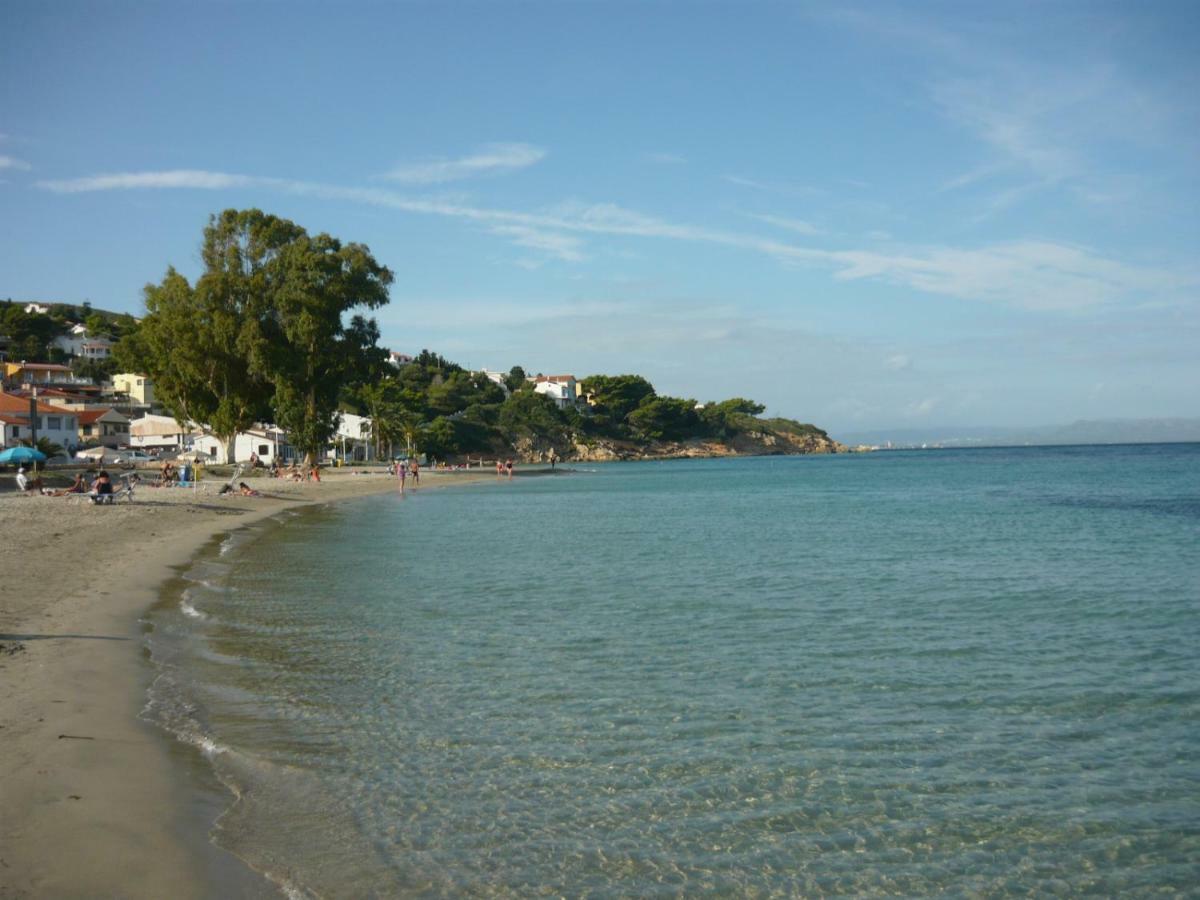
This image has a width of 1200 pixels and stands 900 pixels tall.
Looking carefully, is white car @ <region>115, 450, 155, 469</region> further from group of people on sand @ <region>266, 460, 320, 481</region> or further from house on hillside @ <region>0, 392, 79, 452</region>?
group of people on sand @ <region>266, 460, 320, 481</region>

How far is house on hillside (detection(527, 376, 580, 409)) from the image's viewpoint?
15562cm

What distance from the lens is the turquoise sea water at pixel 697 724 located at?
6.20 m

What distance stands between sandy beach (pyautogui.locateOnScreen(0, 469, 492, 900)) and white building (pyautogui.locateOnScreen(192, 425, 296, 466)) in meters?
60.3

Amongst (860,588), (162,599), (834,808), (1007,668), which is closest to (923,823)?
(834,808)

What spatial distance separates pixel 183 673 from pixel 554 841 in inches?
240

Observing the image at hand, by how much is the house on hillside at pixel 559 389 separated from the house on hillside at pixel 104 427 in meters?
71.9

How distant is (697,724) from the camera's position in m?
9.00

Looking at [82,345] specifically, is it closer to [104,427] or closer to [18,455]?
[104,427]

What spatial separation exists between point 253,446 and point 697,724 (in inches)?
3024

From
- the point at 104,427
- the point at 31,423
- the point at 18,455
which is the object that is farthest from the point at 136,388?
the point at 18,455

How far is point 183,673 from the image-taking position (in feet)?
35.1

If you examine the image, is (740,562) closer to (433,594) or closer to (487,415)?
(433,594)

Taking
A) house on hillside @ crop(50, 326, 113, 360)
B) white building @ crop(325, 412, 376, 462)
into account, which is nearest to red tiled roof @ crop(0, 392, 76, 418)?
white building @ crop(325, 412, 376, 462)

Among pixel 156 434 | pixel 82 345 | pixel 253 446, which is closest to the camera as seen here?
pixel 253 446
